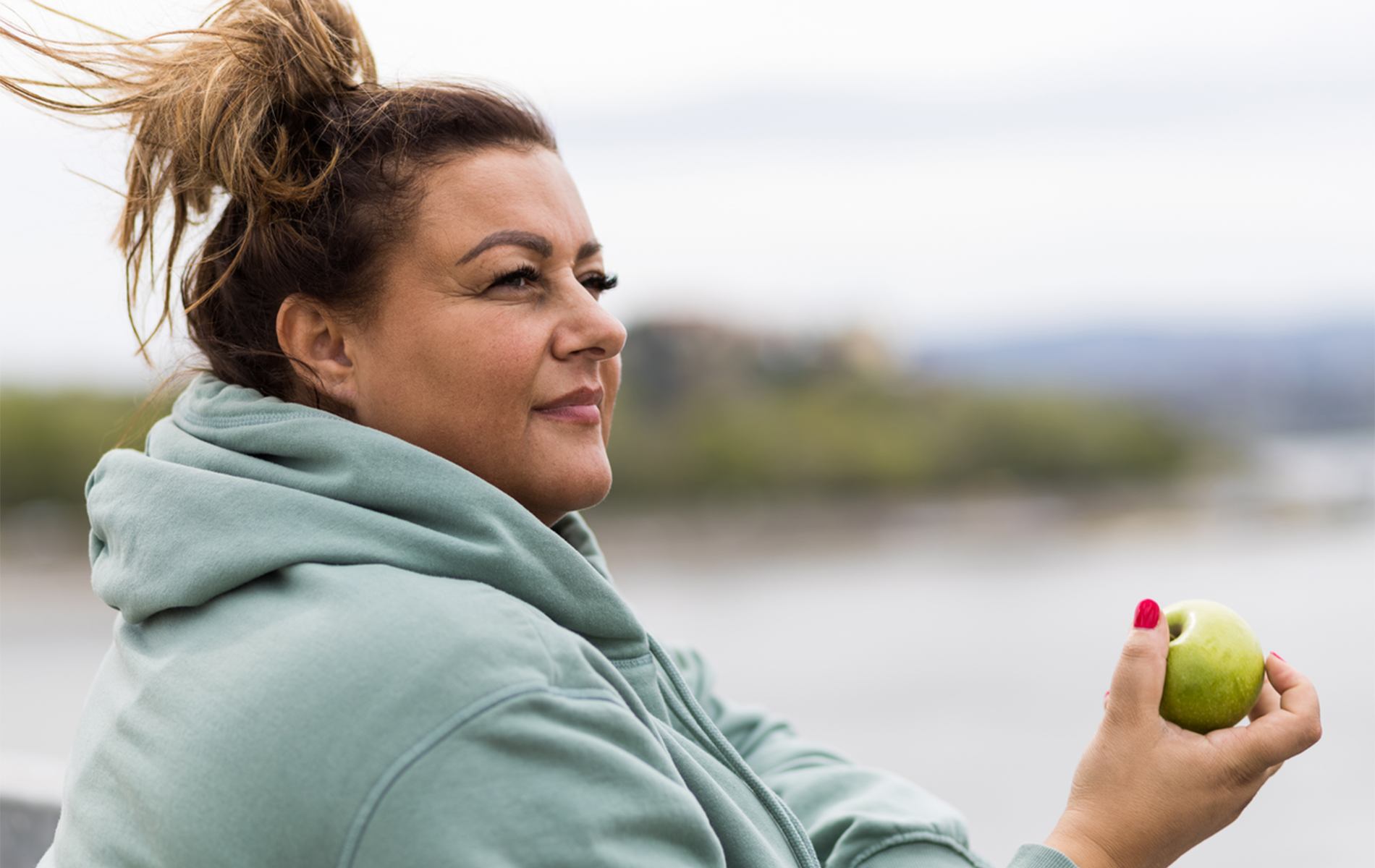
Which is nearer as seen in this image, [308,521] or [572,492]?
[308,521]

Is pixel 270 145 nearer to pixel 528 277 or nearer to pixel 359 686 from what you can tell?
pixel 528 277

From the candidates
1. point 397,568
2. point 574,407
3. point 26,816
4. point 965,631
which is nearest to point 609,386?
point 574,407

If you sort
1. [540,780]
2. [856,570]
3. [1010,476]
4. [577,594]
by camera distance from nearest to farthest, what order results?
1. [540,780]
2. [577,594]
3. [856,570]
4. [1010,476]

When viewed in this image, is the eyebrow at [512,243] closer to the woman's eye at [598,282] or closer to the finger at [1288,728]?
the woman's eye at [598,282]

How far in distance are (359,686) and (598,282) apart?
2.47 feet

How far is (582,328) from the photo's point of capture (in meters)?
1.50

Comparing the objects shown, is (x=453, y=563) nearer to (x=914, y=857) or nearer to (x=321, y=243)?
(x=321, y=243)

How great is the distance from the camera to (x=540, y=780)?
1062mm

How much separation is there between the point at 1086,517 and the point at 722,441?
9.70 metres

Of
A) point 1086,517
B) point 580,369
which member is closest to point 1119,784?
point 580,369

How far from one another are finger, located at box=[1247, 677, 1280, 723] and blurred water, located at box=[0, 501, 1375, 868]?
2.08m

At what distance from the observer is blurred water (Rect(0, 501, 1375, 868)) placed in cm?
746

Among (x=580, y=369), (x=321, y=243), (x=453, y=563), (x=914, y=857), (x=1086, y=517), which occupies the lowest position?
(x=1086, y=517)

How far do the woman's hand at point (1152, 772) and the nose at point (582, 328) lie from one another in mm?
749
